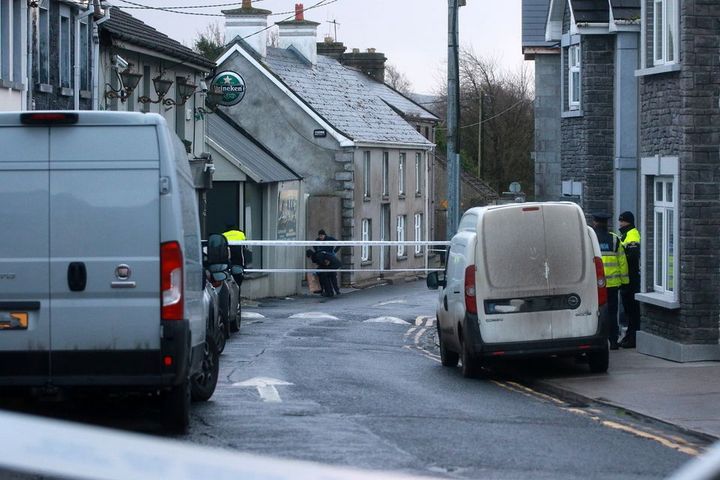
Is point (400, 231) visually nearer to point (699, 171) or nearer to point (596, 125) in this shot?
point (596, 125)

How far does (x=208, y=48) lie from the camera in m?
75.5

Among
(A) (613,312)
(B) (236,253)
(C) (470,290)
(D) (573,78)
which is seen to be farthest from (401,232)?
(C) (470,290)

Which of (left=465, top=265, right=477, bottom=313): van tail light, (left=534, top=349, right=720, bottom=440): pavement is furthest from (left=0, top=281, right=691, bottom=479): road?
(left=465, top=265, right=477, bottom=313): van tail light

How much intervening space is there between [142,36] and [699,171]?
18948 mm

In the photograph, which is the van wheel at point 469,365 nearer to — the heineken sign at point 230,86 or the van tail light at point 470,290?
the van tail light at point 470,290

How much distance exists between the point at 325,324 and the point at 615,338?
28.5ft

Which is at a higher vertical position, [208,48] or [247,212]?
[208,48]

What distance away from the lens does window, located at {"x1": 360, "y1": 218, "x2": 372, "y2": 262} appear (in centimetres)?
5197

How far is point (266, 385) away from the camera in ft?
45.7

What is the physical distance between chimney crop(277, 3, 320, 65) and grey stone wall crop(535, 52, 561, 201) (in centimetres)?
2112

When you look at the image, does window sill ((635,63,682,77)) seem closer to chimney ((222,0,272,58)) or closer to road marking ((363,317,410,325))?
road marking ((363,317,410,325))

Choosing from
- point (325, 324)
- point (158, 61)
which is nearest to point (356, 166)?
point (158, 61)

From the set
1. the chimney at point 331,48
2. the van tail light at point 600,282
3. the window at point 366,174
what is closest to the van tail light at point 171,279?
the van tail light at point 600,282

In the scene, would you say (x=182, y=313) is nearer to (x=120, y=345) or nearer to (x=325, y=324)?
(x=120, y=345)
